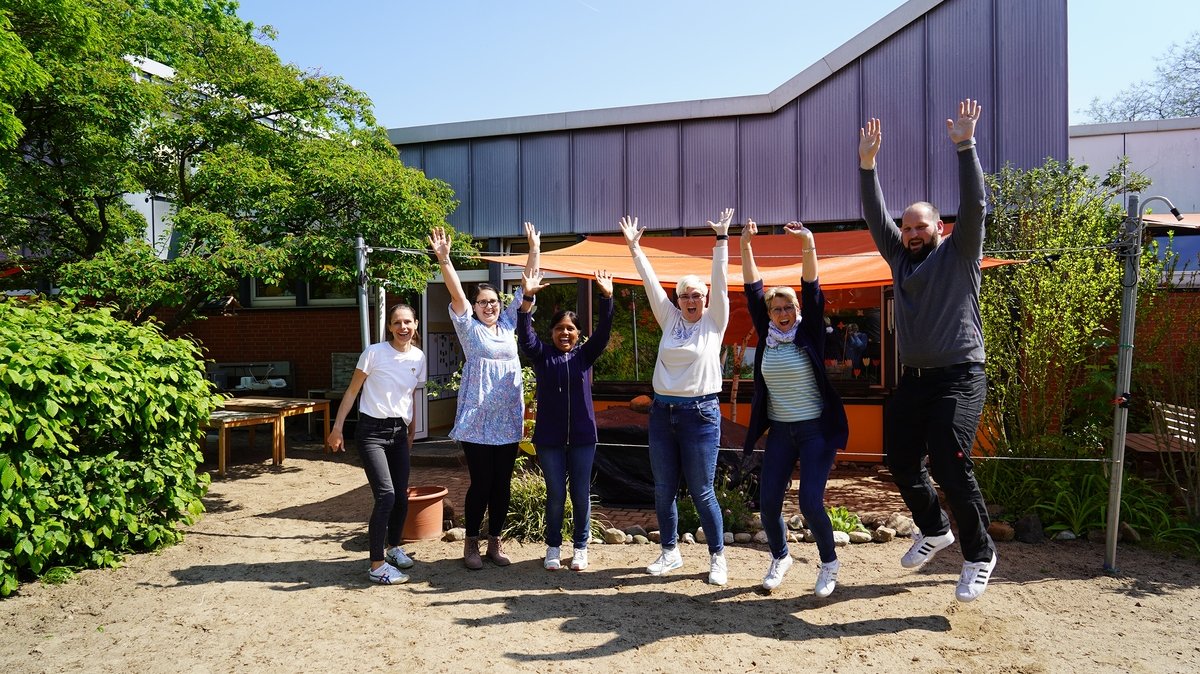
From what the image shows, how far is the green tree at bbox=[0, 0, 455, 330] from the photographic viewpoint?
635cm

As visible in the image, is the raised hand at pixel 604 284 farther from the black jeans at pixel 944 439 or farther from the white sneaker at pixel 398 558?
the white sneaker at pixel 398 558

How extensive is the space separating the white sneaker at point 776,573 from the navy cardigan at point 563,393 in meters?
1.15

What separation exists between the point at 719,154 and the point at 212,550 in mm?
6658

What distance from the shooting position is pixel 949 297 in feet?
11.0

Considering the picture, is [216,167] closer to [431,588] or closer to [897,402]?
[431,588]

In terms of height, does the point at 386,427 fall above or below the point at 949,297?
below

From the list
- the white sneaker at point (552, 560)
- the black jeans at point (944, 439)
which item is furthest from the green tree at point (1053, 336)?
the white sneaker at point (552, 560)

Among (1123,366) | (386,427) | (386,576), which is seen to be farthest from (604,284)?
(1123,366)

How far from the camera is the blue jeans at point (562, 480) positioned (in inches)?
169

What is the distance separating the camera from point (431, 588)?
13.4ft

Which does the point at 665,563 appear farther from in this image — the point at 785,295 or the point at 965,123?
the point at 965,123

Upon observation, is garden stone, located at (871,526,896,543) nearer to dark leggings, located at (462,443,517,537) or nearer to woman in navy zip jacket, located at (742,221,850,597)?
woman in navy zip jacket, located at (742,221,850,597)

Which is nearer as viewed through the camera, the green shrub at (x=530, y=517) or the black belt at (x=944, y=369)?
the black belt at (x=944, y=369)

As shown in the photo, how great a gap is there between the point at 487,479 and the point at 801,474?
5.61 ft
